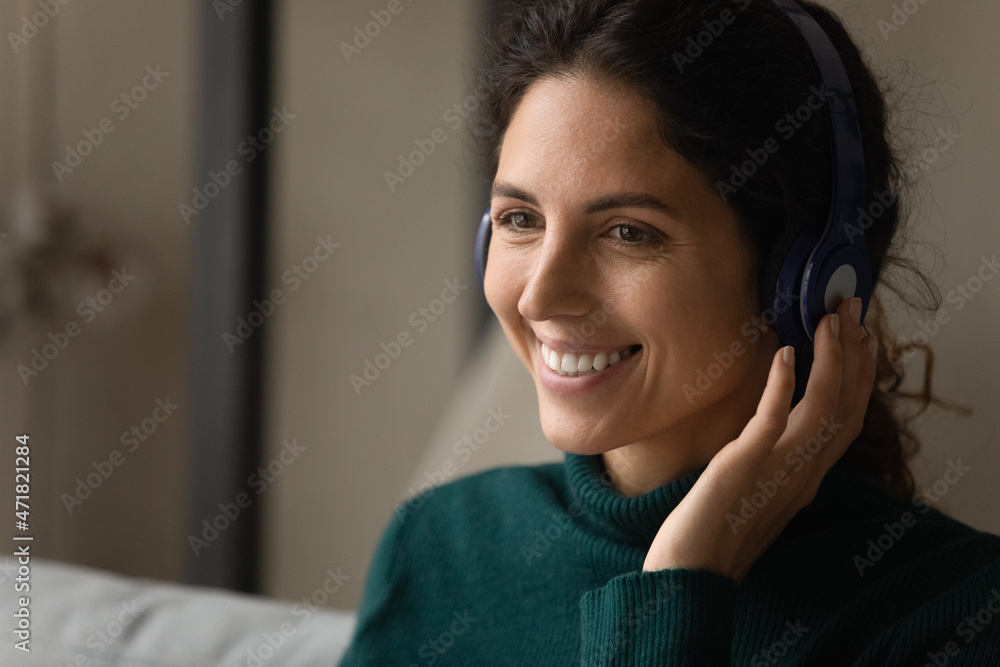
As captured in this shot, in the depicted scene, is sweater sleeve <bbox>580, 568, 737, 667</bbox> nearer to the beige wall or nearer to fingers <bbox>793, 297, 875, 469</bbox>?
fingers <bbox>793, 297, 875, 469</bbox>

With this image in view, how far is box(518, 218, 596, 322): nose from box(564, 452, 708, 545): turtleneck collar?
0.83 feet

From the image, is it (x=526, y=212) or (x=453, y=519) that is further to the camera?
(x=453, y=519)

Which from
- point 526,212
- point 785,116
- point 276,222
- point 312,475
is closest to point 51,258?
point 276,222

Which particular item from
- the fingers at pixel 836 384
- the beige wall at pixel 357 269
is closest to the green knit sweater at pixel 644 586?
Answer: the fingers at pixel 836 384

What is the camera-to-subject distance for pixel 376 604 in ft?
4.41

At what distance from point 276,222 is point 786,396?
2.32 m

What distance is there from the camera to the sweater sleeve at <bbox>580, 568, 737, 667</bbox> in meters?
0.94

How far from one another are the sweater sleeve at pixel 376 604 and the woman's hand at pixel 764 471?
1.61ft

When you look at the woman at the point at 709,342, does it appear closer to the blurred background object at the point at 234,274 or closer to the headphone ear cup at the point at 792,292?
the headphone ear cup at the point at 792,292

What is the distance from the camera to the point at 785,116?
101cm

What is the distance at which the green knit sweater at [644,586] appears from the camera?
95cm

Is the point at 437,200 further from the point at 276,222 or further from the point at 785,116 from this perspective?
the point at 785,116

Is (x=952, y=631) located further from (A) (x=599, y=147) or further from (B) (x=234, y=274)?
(B) (x=234, y=274)

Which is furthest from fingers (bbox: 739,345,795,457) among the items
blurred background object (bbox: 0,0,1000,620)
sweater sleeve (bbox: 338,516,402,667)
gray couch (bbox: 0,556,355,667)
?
blurred background object (bbox: 0,0,1000,620)
